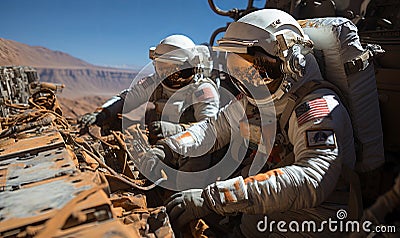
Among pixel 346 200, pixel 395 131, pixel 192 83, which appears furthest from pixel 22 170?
pixel 192 83

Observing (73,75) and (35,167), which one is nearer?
(35,167)

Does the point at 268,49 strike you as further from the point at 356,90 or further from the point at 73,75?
the point at 73,75

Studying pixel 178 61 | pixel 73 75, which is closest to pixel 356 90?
pixel 178 61

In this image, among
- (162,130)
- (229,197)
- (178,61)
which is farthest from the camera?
(178,61)

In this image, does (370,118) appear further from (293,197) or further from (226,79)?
(226,79)

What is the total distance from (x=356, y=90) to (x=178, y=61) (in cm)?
222

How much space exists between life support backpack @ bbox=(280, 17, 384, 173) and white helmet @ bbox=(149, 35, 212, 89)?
2005 mm

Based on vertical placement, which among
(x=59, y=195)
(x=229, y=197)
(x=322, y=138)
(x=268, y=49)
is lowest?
(x=229, y=197)

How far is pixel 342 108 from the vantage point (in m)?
1.85

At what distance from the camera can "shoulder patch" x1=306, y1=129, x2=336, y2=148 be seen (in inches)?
67.2

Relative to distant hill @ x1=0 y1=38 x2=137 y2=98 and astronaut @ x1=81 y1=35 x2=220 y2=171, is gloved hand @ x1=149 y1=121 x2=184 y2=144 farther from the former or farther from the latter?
distant hill @ x1=0 y1=38 x2=137 y2=98

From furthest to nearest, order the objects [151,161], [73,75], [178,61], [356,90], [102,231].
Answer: [73,75] → [178,61] → [151,161] → [356,90] → [102,231]

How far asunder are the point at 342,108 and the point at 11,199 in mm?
1626

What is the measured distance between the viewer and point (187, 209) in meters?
1.76
